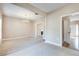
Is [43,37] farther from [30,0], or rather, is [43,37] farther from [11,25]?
[30,0]

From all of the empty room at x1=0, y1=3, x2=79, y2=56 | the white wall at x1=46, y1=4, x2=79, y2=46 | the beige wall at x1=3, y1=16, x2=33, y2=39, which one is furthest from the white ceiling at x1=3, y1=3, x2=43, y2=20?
the white wall at x1=46, y1=4, x2=79, y2=46

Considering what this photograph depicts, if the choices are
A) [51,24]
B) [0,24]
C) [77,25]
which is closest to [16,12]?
[0,24]

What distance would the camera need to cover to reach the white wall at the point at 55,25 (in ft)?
10.5

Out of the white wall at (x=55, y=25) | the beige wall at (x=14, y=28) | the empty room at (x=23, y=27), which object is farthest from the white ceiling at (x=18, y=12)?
the white wall at (x=55, y=25)

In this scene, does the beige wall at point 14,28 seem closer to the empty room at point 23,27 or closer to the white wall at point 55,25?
the empty room at point 23,27

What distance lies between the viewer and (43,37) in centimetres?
460

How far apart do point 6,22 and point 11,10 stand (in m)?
0.46

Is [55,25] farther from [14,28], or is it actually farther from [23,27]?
[14,28]

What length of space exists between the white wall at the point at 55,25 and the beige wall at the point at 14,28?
1.59m

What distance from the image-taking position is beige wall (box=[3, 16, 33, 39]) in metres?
2.20

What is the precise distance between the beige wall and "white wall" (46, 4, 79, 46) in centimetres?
159

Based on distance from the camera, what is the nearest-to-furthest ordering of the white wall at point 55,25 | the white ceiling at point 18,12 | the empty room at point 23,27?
the empty room at point 23,27 < the white ceiling at point 18,12 < the white wall at point 55,25

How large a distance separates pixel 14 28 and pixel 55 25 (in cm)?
218

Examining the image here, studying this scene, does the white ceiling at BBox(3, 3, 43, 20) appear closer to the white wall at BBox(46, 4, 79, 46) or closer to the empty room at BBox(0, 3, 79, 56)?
the empty room at BBox(0, 3, 79, 56)
